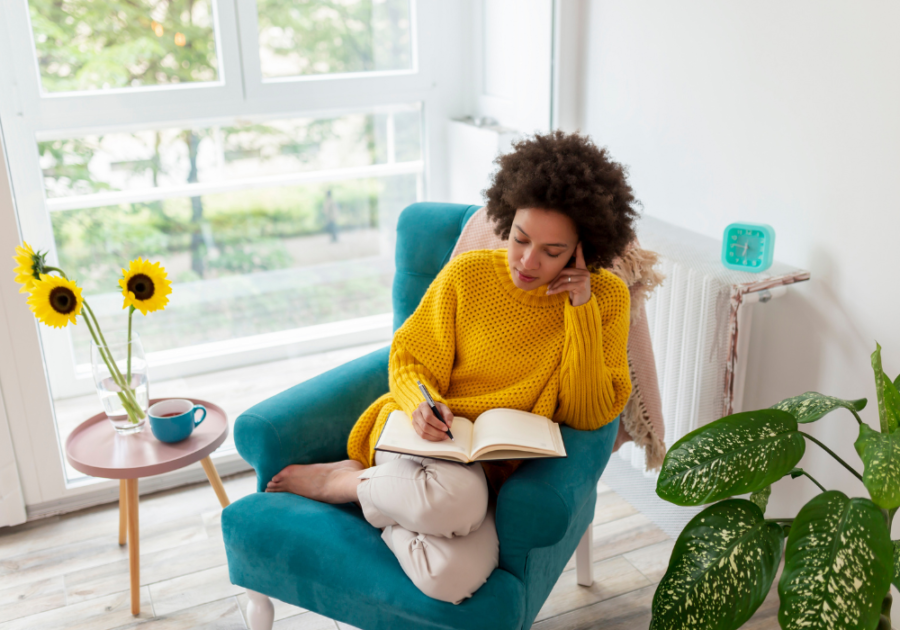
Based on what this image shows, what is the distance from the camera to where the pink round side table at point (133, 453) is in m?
1.61

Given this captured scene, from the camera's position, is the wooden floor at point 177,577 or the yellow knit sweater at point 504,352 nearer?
the yellow knit sweater at point 504,352

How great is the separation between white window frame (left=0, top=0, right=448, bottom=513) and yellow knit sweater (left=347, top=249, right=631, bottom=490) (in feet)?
3.19

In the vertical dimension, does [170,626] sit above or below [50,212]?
below

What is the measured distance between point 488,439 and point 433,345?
0.32m

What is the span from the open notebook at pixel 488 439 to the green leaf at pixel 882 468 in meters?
0.47

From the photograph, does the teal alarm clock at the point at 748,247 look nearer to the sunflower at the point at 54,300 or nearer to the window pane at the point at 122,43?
the sunflower at the point at 54,300

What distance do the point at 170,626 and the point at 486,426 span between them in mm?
932

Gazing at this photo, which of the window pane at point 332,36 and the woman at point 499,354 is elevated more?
the window pane at point 332,36

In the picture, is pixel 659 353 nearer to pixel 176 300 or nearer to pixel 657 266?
pixel 657 266

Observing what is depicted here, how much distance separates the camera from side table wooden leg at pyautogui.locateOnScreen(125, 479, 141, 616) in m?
1.69

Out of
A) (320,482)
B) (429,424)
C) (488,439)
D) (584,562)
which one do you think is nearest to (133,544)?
(320,482)

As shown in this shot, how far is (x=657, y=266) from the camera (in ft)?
6.09

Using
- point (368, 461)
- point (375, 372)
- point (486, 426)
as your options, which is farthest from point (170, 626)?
point (486, 426)

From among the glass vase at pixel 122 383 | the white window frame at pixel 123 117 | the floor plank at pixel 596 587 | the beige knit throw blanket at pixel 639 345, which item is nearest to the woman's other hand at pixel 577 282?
the beige knit throw blanket at pixel 639 345
